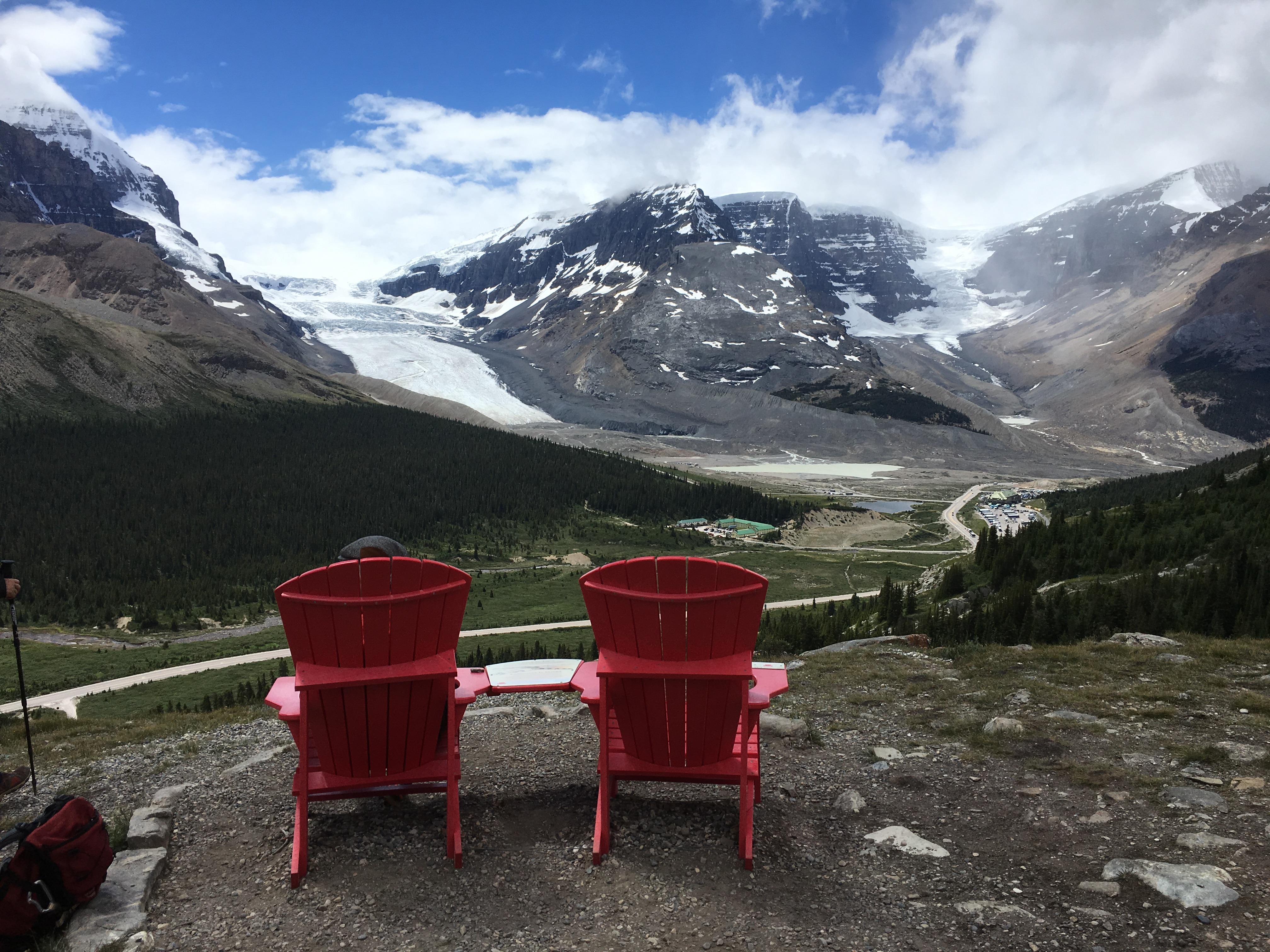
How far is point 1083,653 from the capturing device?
11.2 metres

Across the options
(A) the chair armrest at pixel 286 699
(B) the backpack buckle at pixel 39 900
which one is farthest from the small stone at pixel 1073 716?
(B) the backpack buckle at pixel 39 900

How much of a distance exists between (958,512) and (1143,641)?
90118 millimetres

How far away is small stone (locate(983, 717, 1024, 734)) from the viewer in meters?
8.09

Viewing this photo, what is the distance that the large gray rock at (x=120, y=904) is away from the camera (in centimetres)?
497

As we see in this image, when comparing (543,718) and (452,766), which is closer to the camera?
(452,766)

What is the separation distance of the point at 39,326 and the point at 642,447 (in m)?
99.5

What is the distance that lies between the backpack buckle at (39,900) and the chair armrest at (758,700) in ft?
15.4

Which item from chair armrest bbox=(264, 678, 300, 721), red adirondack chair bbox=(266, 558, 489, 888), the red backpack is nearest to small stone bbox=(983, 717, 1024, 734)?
red adirondack chair bbox=(266, 558, 489, 888)

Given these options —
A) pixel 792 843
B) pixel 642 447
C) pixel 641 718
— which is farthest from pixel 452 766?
pixel 642 447

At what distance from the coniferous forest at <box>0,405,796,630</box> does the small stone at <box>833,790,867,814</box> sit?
4332cm

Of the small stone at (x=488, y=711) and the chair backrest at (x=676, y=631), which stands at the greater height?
the chair backrest at (x=676, y=631)

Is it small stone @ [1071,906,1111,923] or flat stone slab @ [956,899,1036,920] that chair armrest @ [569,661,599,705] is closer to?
flat stone slab @ [956,899,1036,920]

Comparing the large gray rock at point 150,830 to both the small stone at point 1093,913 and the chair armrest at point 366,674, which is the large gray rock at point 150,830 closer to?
the chair armrest at point 366,674

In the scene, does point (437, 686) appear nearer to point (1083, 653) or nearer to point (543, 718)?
point (543, 718)
